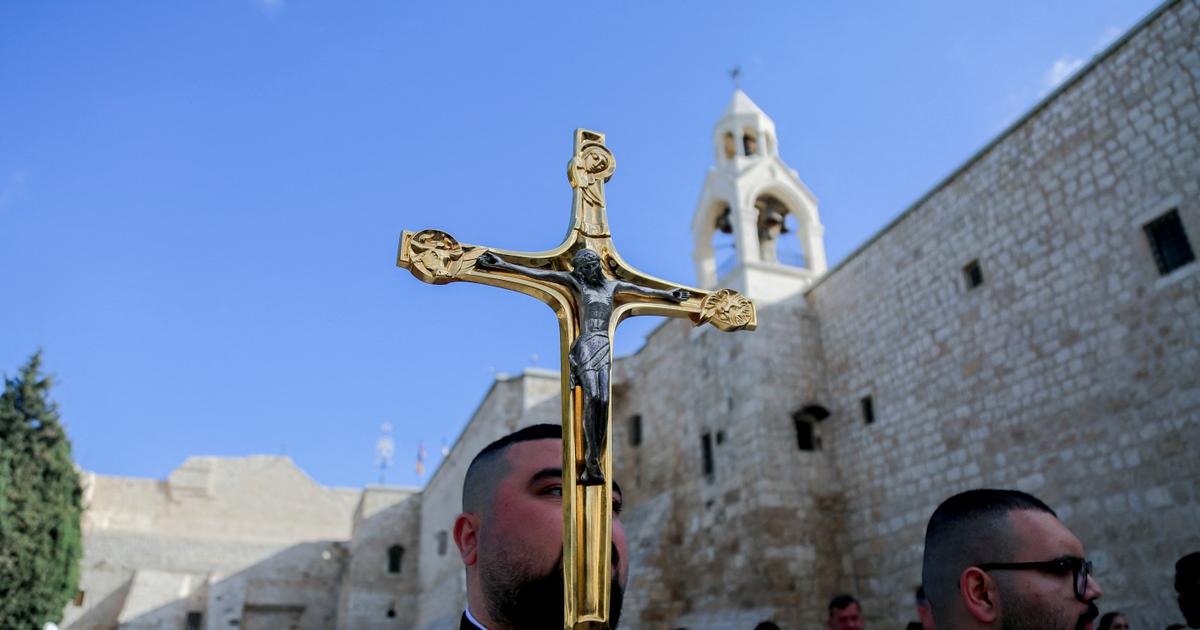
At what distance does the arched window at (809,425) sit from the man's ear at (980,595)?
10536mm

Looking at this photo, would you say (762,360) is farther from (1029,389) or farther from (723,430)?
(1029,389)

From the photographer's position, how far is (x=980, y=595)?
2330 millimetres

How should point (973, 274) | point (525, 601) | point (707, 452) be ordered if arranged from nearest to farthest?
point (525, 601), point (973, 274), point (707, 452)

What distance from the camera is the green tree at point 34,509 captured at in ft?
49.6

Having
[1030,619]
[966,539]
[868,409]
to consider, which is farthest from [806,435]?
[1030,619]

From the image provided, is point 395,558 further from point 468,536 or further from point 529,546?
point 529,546

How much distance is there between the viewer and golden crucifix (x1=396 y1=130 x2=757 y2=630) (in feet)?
6.23

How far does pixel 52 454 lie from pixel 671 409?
12.9 meters

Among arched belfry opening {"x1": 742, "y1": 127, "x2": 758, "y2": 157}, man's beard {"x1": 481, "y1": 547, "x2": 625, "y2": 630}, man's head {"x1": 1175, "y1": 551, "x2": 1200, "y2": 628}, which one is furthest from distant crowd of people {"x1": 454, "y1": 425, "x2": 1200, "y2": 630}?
arched belfry opening {"x1": 742, "y1": 127, "x2": 758, "y2": 157}

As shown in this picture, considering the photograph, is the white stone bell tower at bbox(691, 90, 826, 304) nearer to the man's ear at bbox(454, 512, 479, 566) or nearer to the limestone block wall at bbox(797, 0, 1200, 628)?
the limestone block wall at bbox(797, 0, 1200, 628)

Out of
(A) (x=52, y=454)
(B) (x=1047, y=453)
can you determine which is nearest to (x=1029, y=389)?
(B) (x=1047, y=453)

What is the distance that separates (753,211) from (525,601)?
44.5ft

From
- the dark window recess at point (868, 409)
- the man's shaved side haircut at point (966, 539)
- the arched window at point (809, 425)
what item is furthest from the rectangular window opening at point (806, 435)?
the man's shaved side haircut at point (966, 539)

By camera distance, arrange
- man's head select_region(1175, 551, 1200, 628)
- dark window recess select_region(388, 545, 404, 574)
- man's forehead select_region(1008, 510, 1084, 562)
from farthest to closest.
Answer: dark window recess select_region(388, 545, 404, 574), man's head select_region(1175, 551, 1200, 628), man's forehead select_region(1008, 510, 1084, 562)
